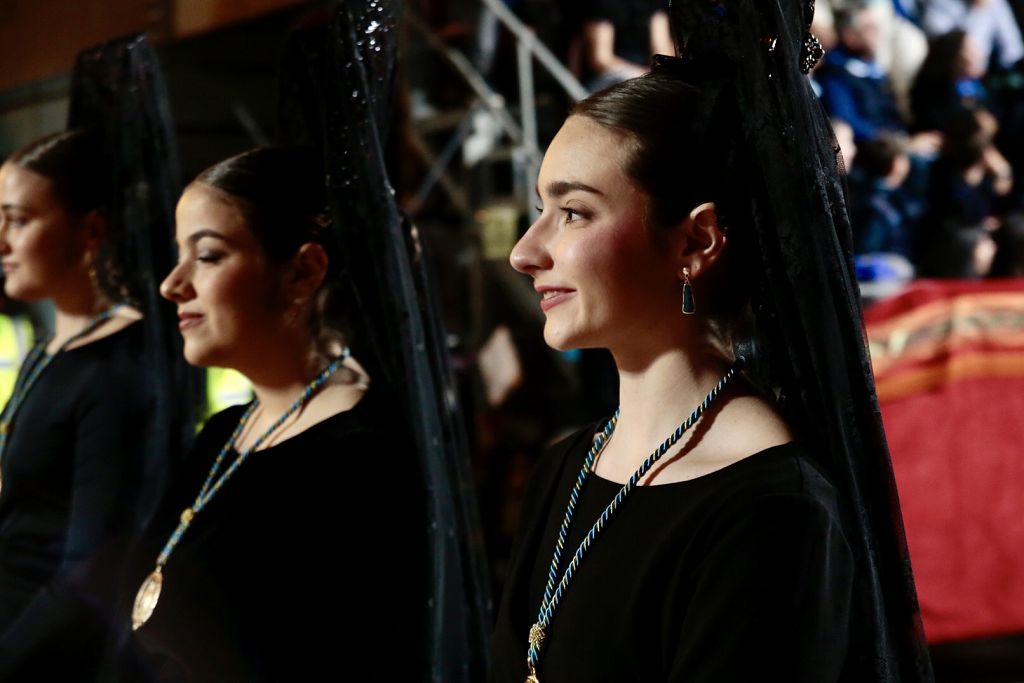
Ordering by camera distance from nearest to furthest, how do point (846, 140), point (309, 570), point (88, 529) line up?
1. point (309, 570)
2. point (88, 529)
3. point (846, 140)

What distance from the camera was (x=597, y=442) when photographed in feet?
4.27

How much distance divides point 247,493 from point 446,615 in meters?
0.32

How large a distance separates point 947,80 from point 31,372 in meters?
3.69

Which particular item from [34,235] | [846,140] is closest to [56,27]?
[34,235]

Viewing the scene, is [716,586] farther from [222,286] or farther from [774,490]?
[222,286]

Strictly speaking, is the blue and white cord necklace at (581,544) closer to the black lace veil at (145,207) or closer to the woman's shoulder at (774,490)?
the woman's shoulder at (774,490)

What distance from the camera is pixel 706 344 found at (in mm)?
1192

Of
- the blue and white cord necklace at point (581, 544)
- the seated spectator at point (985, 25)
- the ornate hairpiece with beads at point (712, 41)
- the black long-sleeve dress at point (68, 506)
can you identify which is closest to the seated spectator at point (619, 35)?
the seated spectator at point (985, 25)

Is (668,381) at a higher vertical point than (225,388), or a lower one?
higher

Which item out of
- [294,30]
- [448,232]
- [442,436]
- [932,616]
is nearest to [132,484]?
[442,436]

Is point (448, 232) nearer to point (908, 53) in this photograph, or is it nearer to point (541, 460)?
point (908, 53)

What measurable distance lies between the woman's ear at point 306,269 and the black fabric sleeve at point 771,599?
842mm

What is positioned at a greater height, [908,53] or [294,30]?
[294,30]

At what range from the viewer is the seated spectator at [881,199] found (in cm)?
424
